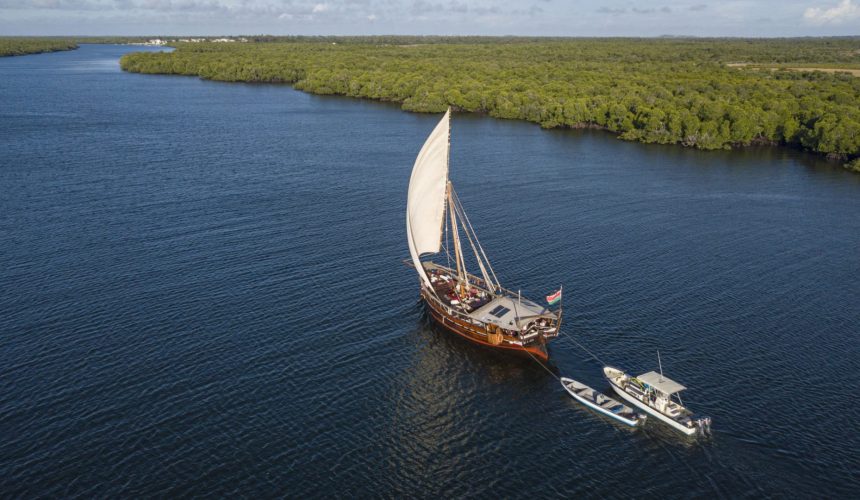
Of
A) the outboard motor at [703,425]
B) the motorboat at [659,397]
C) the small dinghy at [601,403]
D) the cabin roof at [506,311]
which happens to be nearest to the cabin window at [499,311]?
the cabin roof at [506,311]

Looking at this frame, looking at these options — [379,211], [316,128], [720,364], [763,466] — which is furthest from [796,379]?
[316,128]

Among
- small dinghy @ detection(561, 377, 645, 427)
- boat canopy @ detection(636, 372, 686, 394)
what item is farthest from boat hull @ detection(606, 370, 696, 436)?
boat canopy @ detection(636, 372, 686, 394)

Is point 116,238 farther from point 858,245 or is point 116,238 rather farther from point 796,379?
point 858,245

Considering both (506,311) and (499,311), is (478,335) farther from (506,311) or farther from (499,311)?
(506,311)

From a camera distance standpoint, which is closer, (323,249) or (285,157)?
(323,249)

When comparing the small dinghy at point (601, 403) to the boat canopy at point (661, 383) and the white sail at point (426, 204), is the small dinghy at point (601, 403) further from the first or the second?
the white sail at point (426, 204)

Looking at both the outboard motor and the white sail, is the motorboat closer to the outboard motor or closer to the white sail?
the outboard motor

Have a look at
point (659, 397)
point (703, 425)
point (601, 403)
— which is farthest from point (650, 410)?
point (703, 425)
